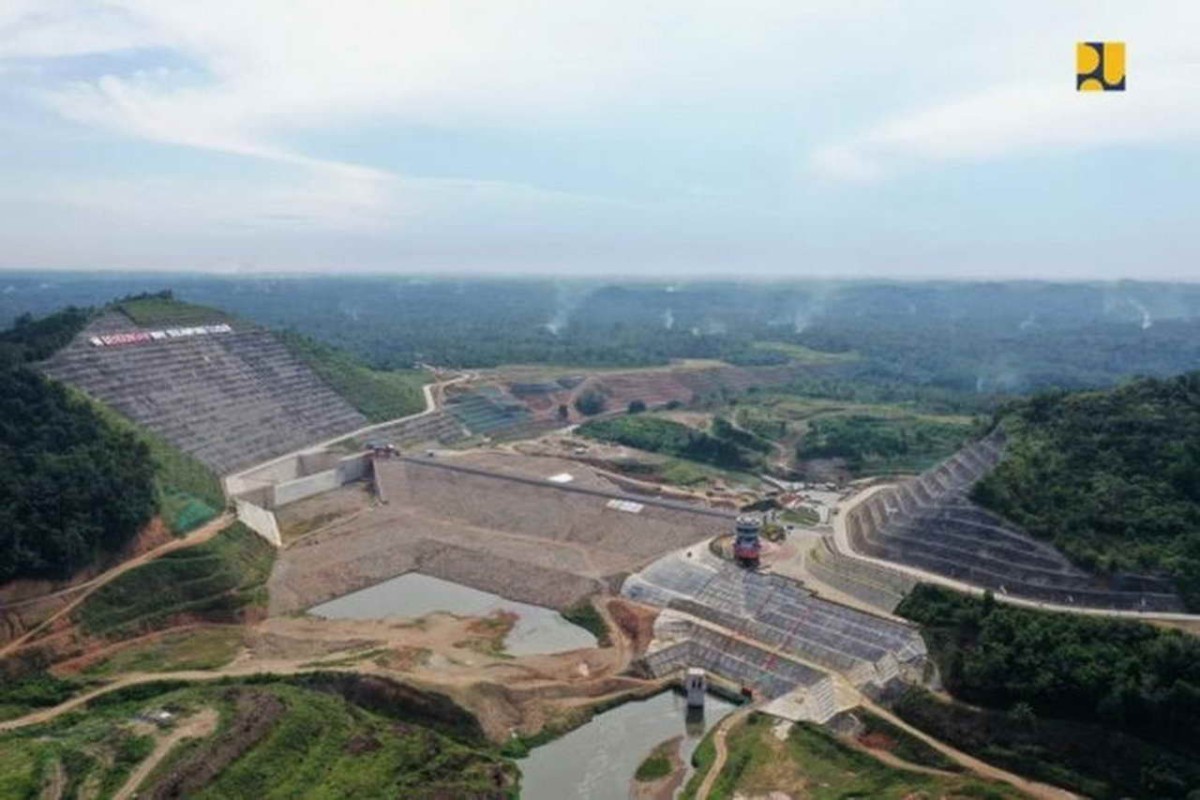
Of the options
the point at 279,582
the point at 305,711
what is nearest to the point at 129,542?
the point at 279,582

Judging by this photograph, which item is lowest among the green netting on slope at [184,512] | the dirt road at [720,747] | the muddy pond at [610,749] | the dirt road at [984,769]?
the muddy pond at [610,749]

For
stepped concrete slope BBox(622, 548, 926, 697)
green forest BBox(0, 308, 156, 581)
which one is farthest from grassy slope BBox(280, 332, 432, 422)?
stepped concrete slope BBox(622, 548, 926, 697)

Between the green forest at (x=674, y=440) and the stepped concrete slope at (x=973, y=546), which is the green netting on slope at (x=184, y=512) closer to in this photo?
the stepped concrete slope at (x=973, y=546)

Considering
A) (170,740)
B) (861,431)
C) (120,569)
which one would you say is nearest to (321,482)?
(120,569)

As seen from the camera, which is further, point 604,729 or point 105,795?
point 604,729

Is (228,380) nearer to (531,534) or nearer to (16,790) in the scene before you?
(531,534)

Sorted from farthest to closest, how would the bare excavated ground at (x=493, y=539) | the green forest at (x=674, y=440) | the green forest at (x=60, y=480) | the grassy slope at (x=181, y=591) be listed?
1. the green forest at (x=674, y=440)
2. the bare excavated ground at (x=493, y=539)
3. the grassy slope at (x=181, y=591)
4. the green forest at (x=60, y=480)

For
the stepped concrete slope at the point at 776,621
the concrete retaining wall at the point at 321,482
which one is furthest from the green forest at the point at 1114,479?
the concrete retaining wall at the point at 321,482
